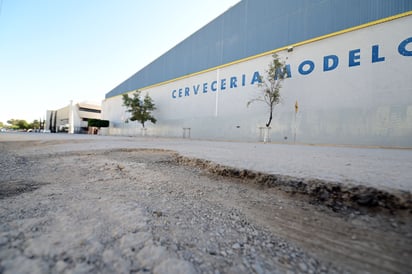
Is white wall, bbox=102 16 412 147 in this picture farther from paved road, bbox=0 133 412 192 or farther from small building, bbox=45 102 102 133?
small building, bbox=45 102 102 133

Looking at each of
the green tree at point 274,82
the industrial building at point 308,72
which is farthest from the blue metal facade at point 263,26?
A: the green tree at point 274,82

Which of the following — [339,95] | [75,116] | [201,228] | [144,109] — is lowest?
[201,228]

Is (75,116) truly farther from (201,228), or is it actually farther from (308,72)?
(201,228)

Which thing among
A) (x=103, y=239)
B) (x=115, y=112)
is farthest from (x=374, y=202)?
(x=115, y=112)

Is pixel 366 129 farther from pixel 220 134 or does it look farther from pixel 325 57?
pixel 220 134

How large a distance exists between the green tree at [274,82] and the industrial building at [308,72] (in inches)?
12.3

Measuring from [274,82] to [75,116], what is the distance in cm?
3474

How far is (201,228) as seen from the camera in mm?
800

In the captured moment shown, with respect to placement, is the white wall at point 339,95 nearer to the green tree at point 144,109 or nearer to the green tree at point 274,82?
the green tree at point 274,82

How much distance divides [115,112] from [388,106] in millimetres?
22633

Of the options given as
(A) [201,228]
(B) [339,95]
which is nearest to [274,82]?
(B) [339,95]

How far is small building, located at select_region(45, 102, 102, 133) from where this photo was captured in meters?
31.4

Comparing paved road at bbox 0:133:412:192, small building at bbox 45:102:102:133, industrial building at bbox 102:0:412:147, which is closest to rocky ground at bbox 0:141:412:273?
paved road at bbox 0:133:412:192

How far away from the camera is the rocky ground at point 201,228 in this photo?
1.89 ft
